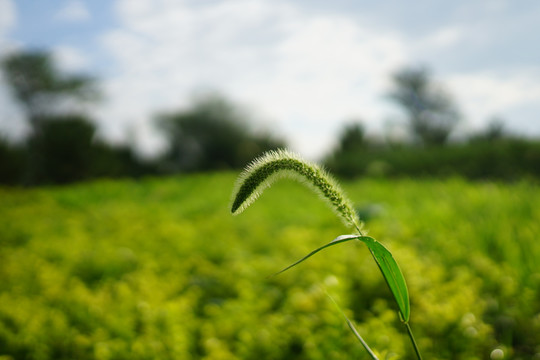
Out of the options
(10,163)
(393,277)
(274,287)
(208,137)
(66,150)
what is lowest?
(10,163)

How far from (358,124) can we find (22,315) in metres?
16.1

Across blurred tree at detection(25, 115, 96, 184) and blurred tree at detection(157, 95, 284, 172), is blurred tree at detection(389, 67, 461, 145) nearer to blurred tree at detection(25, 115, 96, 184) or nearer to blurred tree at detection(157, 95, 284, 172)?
blurred tree at detection(157, 95, 284, 172)

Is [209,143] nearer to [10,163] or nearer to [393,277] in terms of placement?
[10,163]

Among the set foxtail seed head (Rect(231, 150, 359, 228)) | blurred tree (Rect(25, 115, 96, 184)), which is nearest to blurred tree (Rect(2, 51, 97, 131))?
blurred tree (Rect(25, 115, 96, 184))

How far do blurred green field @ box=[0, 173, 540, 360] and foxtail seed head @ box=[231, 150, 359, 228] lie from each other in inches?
49.2

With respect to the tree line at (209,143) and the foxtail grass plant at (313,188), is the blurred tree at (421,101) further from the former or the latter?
the foxtail grass plant at (313,188)

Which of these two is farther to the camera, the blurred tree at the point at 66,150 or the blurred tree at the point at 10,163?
the blurred tree at the point at 66,150

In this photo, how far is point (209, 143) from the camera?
898 inches

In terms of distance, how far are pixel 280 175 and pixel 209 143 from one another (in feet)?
72.2

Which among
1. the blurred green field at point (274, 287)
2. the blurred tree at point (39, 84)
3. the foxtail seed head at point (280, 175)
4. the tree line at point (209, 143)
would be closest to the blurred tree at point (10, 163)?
the tree line at point (209, 143)

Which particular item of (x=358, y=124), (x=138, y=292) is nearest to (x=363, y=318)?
(x=138, y=292)

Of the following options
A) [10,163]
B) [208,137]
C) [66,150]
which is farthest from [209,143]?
[10,163]

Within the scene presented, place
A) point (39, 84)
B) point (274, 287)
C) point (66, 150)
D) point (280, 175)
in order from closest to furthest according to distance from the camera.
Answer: point (280, 175) → point (274, 287) → point (66, 150) → point (39, 84)

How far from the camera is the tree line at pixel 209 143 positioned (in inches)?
482
